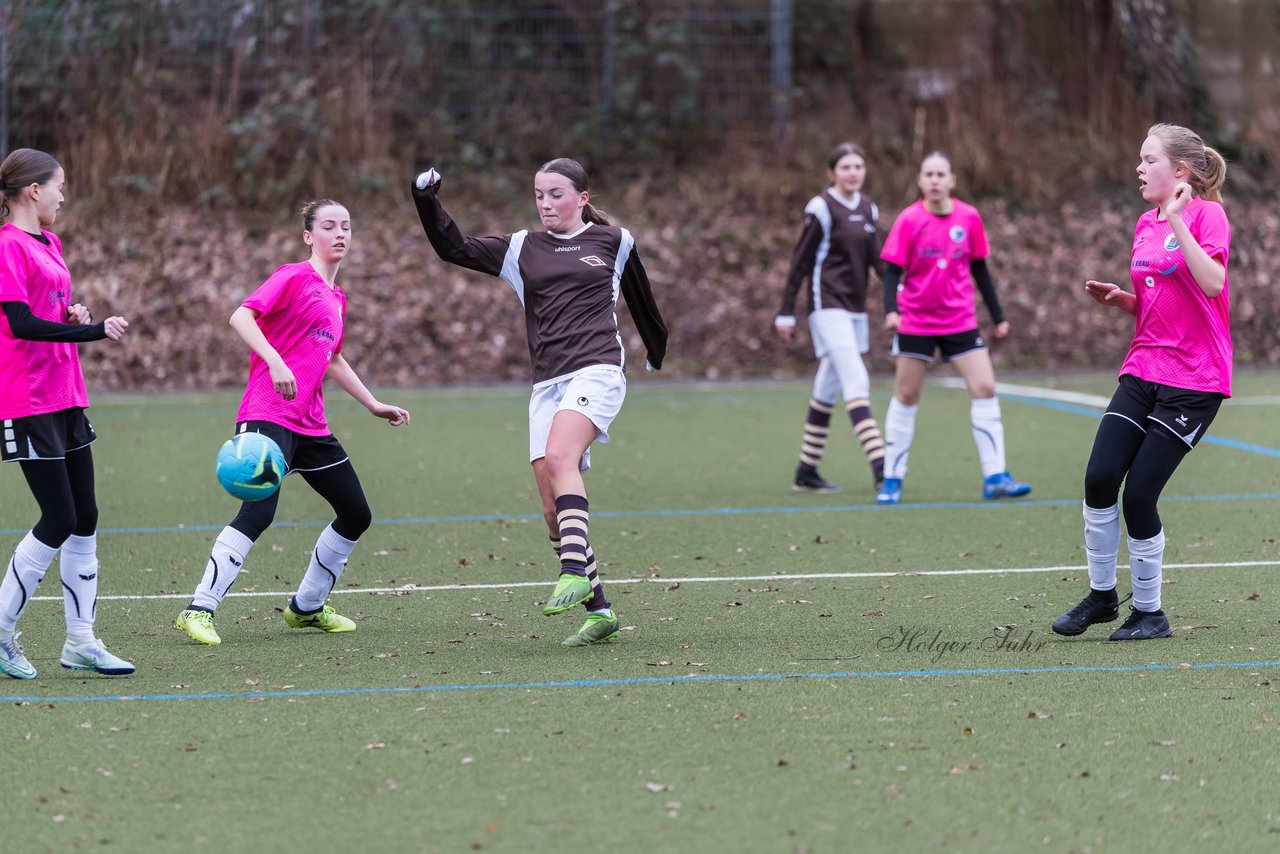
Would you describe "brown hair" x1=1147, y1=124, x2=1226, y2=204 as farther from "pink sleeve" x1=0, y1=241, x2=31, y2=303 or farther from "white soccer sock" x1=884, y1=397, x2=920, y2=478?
"white soccer sock" x1=884, y1=397, x2=920, y2=478

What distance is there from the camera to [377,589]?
300 inches

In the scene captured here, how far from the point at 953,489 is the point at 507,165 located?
14.7 m

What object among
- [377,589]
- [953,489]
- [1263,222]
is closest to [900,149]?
[1263,222]

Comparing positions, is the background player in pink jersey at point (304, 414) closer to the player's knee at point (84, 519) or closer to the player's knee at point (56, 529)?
the player's knee at point (84, 519)

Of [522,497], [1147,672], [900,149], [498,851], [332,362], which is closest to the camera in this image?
[498,851]

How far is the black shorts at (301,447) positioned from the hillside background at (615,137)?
13.1 metres

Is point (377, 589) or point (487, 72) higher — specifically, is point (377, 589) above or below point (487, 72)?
below

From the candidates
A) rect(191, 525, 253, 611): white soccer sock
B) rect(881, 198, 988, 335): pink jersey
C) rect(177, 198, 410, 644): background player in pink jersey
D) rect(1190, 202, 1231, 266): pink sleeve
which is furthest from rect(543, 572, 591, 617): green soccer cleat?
rect(881, 198, 988, 335): pink jersey

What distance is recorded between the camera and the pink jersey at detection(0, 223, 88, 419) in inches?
219

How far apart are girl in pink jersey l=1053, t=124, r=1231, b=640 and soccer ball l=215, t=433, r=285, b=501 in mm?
2987

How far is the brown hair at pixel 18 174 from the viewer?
5.63 meters

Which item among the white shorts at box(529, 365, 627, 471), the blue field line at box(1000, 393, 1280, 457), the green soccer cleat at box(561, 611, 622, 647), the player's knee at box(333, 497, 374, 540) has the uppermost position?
the white shorts at box(529, 365, 627, 471)

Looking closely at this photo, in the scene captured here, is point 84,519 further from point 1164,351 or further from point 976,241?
point 976,241

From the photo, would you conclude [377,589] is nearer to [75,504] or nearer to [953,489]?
[75,504]
